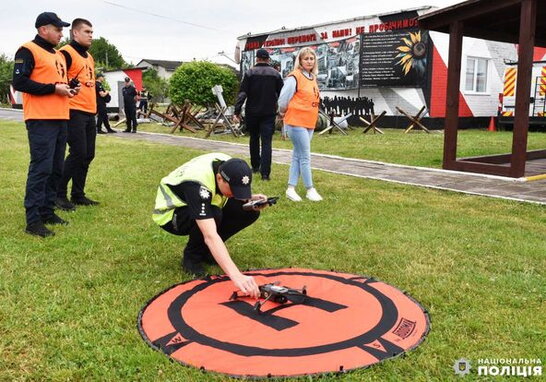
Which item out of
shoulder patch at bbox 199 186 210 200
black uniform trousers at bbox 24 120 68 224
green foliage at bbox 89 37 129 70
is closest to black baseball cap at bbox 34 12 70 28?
black uniform trousers at bbox 24 120 68 224

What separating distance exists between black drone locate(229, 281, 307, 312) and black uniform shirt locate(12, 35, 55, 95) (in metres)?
2.95

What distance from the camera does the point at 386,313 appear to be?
3.44 m

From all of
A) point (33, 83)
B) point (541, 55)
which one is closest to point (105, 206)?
point (33, 83)

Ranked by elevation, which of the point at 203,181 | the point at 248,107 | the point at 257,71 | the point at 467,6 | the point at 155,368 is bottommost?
the point at 155,368

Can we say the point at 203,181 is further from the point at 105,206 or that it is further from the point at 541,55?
the point at 541,55

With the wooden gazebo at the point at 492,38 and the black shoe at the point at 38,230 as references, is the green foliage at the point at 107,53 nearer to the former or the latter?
the wooden gazebo at the point at 492,38

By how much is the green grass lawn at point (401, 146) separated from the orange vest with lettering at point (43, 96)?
735cm

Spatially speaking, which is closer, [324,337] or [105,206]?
[324,337]

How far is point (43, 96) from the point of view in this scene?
17.1ft

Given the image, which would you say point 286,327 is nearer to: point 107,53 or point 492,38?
point 492,38

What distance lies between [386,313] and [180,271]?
1.70 metres

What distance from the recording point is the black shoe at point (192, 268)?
422cm

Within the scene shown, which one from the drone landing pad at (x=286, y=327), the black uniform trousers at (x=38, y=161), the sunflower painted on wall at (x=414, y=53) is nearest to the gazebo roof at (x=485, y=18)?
the drone landing pad at (x=286, y=327)

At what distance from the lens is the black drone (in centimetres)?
354
